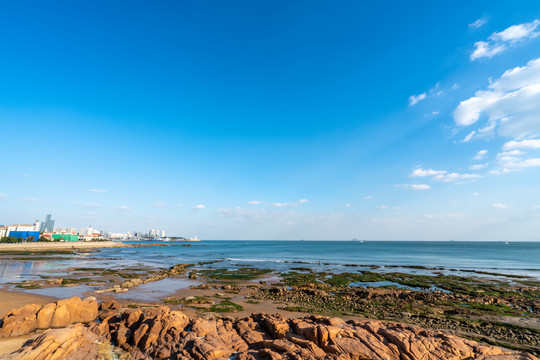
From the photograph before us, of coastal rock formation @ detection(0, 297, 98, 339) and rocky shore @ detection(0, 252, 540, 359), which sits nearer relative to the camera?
coastal rock formation @ detection(0, 297, 98, 339)

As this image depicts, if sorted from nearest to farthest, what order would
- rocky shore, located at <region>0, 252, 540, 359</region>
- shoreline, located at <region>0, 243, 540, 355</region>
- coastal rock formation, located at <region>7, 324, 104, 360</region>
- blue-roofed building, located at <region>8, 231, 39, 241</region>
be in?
coastal rock formation, located at <region>7, 324, 104, 360</region>
rocky shore, located at <region>0, 252, 540, 359</region>
shoreline, located at <region>0, 243, 540, 355</region>
blue-roofed building, located at <region>8, 231, 39, 241</region>

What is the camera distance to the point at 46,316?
1733 cm

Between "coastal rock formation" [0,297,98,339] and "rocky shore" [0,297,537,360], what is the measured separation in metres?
0.06

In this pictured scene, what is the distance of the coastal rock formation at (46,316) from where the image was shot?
53.4ft

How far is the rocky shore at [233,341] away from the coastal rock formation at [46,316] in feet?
0.21

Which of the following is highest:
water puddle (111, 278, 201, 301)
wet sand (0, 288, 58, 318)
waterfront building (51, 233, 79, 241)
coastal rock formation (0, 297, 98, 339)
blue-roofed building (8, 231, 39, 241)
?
blue-roofed building (8, 231, 39, 241)

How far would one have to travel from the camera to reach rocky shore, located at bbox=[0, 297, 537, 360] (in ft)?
39.9

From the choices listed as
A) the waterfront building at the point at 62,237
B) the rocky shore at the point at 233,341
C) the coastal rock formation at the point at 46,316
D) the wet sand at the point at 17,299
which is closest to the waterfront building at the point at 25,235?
the waterfront building at the point at 62,237

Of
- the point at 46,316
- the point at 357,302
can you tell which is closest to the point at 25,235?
the point at 46,316

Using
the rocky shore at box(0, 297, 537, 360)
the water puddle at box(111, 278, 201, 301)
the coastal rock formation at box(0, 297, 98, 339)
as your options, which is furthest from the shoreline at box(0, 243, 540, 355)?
the rocky shore at box(0, 297, 537, 360)

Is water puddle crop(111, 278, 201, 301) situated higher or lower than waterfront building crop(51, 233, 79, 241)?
lower

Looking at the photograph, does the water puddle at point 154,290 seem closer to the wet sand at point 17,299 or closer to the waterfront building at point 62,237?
the wet sand at point 17,299

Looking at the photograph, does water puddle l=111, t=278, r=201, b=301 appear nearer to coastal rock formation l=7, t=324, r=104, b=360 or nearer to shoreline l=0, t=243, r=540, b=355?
shoreline l=0, t=243, r=540, b=355

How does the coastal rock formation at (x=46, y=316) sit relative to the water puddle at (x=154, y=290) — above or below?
above
